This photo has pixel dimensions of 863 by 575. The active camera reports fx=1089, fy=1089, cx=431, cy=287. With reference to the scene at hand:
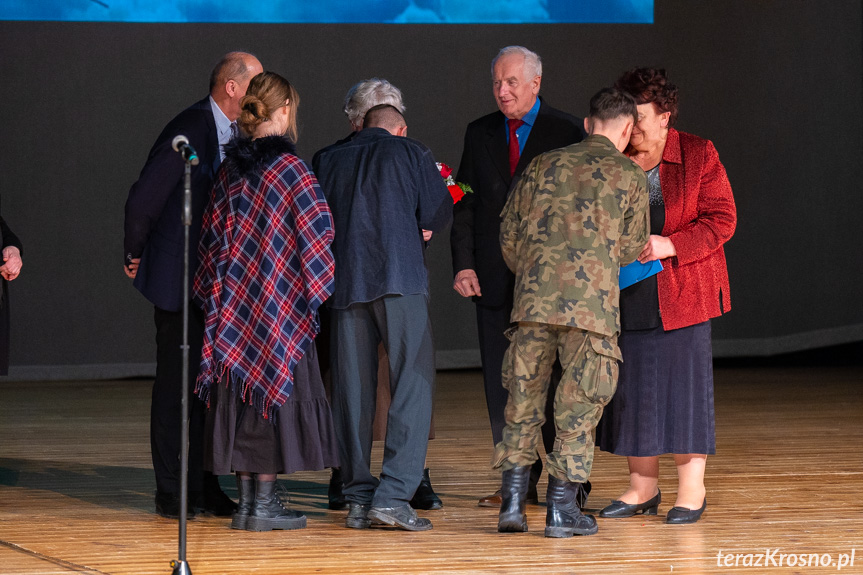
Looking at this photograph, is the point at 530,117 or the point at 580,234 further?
the point at 530,117

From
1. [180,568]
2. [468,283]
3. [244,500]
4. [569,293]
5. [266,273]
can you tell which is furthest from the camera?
[468,283]

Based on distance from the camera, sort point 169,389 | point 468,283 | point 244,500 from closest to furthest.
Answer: point 244,500 → point 169,389 → point 468,283

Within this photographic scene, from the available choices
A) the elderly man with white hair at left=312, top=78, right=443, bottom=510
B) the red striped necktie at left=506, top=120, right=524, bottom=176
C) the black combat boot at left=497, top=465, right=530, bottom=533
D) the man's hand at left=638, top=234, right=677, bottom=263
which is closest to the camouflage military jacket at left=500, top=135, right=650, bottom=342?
the man's hand at left=638, top=234, right=677, bottom=263

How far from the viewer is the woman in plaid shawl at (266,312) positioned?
3.43 m

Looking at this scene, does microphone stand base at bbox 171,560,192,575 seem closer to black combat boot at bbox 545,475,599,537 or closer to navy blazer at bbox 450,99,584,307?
black combat boot at bbox 545,475,599,537

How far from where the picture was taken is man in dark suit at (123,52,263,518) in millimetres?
3709

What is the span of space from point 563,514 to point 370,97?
65.1 inches

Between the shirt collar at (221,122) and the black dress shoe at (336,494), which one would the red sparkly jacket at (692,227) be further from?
the shirt collar at (221,122)

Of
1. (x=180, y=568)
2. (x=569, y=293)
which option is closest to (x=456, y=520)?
(x=569, y=293)

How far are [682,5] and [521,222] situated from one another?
20.0 feet

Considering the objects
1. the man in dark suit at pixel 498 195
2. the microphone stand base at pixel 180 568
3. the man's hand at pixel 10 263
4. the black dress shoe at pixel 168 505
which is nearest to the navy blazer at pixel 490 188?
the man in dark suit at pixel 498 195

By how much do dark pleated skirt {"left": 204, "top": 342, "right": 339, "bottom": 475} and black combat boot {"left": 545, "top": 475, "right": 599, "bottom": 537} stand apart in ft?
2.32

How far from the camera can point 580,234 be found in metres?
3.32

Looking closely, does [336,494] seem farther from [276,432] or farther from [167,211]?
[167,211]
